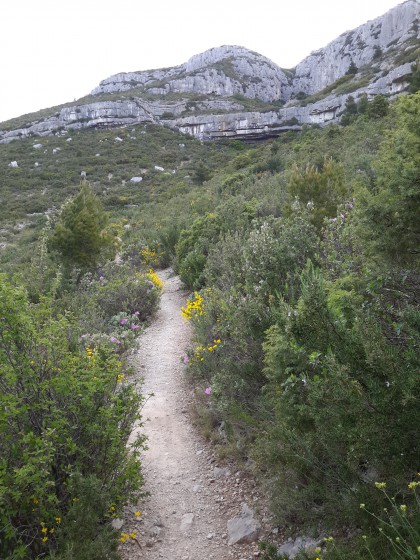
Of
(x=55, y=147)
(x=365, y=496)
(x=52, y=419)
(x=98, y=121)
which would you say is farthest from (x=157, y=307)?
(x=98, y=121)

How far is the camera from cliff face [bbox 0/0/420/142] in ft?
144

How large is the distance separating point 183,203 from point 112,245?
10819 millimetres

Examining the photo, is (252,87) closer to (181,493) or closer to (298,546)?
(181,493)

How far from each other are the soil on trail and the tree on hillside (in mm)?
6042

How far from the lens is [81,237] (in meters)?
11.3

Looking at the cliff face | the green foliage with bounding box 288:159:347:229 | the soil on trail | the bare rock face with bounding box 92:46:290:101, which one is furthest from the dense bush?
the bare rock face with bounding box 92:46:290:101

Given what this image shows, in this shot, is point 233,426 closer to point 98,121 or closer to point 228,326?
point 228,326

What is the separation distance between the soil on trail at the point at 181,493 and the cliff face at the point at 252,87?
33.8 m

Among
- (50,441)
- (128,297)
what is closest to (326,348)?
(50,441)

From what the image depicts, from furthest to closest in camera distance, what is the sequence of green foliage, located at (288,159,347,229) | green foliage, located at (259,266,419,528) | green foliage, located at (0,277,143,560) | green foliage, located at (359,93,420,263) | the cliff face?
the cliff face < green foliage, located at (288,159,347,229) < green foliage, located at (359,93,420,263) < green foliage, located at (0,277,143,560) < green foliage, located at (259,266,419,528)

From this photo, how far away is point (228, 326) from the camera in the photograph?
5.36m

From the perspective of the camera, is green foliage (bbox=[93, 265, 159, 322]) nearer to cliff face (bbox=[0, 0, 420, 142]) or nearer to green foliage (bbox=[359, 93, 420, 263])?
green foliage (bbox=[359, 93, 420, 263])

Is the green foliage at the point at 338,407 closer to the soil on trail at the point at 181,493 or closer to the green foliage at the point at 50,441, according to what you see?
the soil on trail at the point at 181,493

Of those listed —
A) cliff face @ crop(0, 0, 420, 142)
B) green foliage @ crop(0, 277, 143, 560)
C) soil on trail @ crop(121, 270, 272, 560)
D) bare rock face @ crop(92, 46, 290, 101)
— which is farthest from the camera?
bare rock face @ crop(92, 46, 290, 101)
